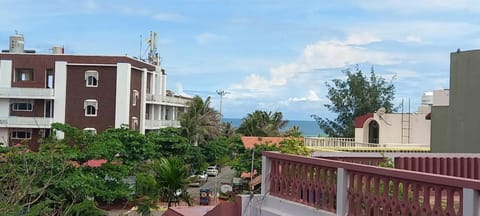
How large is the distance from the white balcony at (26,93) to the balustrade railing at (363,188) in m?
36.8

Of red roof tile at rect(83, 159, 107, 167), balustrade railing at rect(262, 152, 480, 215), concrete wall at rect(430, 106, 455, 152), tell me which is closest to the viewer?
balustrade railing at rect(262, 152, 480, 215)

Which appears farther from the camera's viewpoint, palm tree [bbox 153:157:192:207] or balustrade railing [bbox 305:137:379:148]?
balustrade railing [bbox 305:137:379:148]

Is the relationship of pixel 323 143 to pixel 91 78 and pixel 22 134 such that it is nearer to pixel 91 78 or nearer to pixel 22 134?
pixel 91 78

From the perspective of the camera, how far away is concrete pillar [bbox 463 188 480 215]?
342 cm

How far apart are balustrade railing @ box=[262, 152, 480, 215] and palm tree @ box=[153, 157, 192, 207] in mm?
11712

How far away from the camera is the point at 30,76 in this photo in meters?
41.4

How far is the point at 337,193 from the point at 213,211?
2.09 meters

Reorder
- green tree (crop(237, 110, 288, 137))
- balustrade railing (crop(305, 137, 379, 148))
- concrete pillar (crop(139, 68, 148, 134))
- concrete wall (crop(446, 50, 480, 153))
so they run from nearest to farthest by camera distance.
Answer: concrete wall (crop(446, 50, 480, 153)), balustrade railing (crop(305, 137, 379, 148)), concrete pillar (crop(139, 68, 148, 134)), green tree (crop(237, 110, 288, 137))

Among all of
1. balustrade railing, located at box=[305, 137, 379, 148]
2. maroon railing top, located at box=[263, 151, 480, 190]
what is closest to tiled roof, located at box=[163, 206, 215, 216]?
maroon railing top, located at box=[263, 151, 480, 190]

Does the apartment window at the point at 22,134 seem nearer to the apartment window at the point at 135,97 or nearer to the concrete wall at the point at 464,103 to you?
the apartment window at the point at 135,97

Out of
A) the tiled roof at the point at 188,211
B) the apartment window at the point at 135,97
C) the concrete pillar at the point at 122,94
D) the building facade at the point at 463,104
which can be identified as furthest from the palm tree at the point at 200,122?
the tiled roof at the point at 188,211

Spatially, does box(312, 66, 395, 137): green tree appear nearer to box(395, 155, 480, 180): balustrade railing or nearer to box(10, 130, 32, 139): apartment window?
box(10, 130, 32, 139): apartment window

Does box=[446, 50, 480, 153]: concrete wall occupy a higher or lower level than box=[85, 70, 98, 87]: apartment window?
lower

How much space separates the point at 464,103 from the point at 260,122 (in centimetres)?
4048
